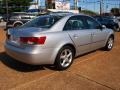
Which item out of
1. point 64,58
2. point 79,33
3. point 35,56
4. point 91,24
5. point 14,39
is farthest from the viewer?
point 91,24

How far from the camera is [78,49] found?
6.59m

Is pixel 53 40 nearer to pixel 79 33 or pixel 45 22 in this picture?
pixel 45 22

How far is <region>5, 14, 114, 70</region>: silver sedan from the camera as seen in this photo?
5520 mm

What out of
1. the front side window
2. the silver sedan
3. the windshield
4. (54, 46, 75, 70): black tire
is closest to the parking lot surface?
(54, 46, 75, 70): black tire

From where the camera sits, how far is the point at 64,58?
6121mm

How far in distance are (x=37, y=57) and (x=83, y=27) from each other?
6.67ft

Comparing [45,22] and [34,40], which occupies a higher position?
[45,22]

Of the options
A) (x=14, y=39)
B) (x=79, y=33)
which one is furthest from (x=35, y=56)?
(x=79, y=33)

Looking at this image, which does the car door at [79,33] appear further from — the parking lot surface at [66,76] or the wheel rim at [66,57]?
the parking lot surface at [66,76]

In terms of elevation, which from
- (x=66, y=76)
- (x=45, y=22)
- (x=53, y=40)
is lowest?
(x=66, y=76)

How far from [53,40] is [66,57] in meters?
0.74

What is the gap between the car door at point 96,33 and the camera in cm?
725

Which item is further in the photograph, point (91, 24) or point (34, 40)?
point (91, 24)

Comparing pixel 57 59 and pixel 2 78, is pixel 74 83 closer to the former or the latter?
pixel 57 59
